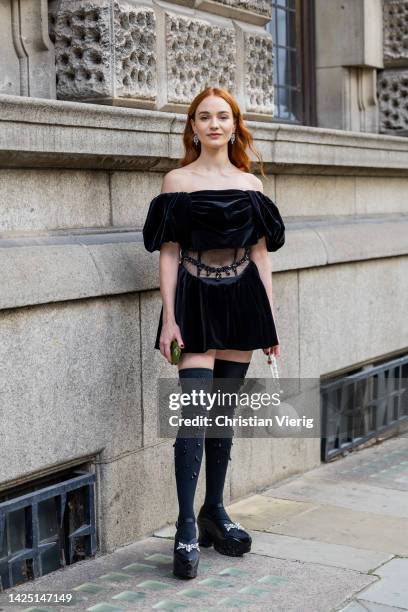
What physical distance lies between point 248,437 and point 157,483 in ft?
2.98

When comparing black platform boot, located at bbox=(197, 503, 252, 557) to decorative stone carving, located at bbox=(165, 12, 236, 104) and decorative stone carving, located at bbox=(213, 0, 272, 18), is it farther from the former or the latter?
decorative stone carving, located at bbox=(213, 0, 272, 18)

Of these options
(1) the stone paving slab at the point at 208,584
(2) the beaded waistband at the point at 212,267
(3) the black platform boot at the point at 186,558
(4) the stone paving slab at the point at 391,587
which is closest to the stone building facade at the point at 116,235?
(1) the stone paving slab at the point at 208,584

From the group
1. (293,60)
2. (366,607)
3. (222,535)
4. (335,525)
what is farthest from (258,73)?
(366,607)

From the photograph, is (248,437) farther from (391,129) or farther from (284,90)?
(391,129)

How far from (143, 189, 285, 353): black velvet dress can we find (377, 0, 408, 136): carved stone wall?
13.4 feet

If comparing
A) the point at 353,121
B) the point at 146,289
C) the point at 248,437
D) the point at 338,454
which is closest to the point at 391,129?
the point at 353,121

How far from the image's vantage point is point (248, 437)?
658 centimetres

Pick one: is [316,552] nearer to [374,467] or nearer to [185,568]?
[185,568]

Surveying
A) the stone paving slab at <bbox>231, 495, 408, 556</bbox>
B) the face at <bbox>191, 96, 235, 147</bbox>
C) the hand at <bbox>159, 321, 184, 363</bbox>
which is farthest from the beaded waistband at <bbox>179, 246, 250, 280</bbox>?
the stone paving slab at <bbox>231, 495, 408, 556</bbox>

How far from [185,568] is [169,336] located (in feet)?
3.30

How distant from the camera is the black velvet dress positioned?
5145 millimetres

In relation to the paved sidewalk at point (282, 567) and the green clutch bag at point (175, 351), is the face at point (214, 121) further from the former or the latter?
the paved sidewalk at point (282, 567)

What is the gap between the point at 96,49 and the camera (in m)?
5.55

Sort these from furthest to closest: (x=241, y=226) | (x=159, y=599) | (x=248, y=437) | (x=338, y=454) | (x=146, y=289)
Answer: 1. (x=338, y=454)
2. (x=248, y=437)
3. (x=146, y=289)
4. (x=241, y=226)
5. (x=159, y=599)
